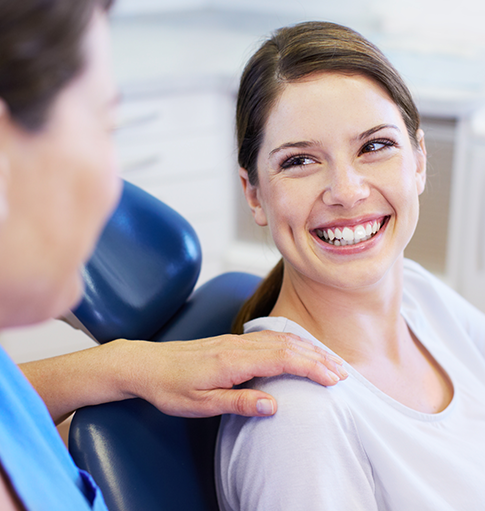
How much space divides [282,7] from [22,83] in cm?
269

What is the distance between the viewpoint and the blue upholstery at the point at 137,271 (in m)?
0.98

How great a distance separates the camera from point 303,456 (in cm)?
79

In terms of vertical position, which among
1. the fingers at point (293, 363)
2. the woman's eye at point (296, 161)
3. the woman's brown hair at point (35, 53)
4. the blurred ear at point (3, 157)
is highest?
the woman's brown hair at point (35, 53)

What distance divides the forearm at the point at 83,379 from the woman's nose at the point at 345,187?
403 mm

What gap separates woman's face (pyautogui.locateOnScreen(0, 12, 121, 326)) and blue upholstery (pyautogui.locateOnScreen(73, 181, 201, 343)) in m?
0.51

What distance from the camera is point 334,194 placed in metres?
0.90

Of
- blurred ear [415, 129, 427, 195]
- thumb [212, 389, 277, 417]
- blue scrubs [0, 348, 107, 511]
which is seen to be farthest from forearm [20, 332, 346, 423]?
blurred ear [415, 129, 427, 195]

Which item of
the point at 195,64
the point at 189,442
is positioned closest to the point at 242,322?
the point at 189,442

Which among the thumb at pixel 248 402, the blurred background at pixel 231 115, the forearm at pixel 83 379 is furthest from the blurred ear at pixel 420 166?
the blurred background at pixel 231 115

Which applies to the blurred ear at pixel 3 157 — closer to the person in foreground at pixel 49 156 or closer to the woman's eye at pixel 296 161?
the person in foreground at pixel 49 156

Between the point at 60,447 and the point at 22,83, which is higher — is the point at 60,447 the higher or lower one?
the lower one

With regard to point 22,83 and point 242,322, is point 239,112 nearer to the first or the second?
point 242,322

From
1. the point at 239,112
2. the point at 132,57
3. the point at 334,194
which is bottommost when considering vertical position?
the point at 334,194

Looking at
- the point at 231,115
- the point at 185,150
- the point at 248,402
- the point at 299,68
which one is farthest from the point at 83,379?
the point at 231,115
